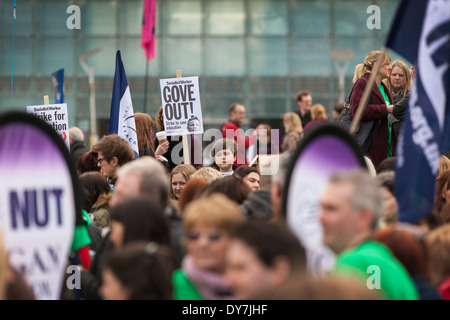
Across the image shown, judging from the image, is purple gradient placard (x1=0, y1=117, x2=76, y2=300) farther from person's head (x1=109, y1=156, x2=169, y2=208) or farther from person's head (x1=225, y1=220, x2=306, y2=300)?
person's head (x1=225, y1=220, x2=306, y2=300)

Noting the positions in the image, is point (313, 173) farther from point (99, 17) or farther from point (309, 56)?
point (99, 17)

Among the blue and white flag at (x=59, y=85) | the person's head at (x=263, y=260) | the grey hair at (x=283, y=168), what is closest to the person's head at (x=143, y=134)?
the blue and white flag at (x=59, y=85)

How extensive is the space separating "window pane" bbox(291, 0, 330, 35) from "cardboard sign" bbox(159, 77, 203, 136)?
57.4 feet

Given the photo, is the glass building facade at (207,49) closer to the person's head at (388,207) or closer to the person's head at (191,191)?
the person's head at (191,191)

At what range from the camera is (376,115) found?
1012 cm

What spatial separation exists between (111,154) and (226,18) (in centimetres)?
2081

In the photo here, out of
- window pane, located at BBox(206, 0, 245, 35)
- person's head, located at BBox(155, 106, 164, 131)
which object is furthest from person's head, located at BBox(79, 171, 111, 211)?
window pane, located at BBox(206, 0, 245, 35)

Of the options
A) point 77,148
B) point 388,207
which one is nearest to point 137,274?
point 388,207

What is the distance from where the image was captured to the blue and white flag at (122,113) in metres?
11.4
